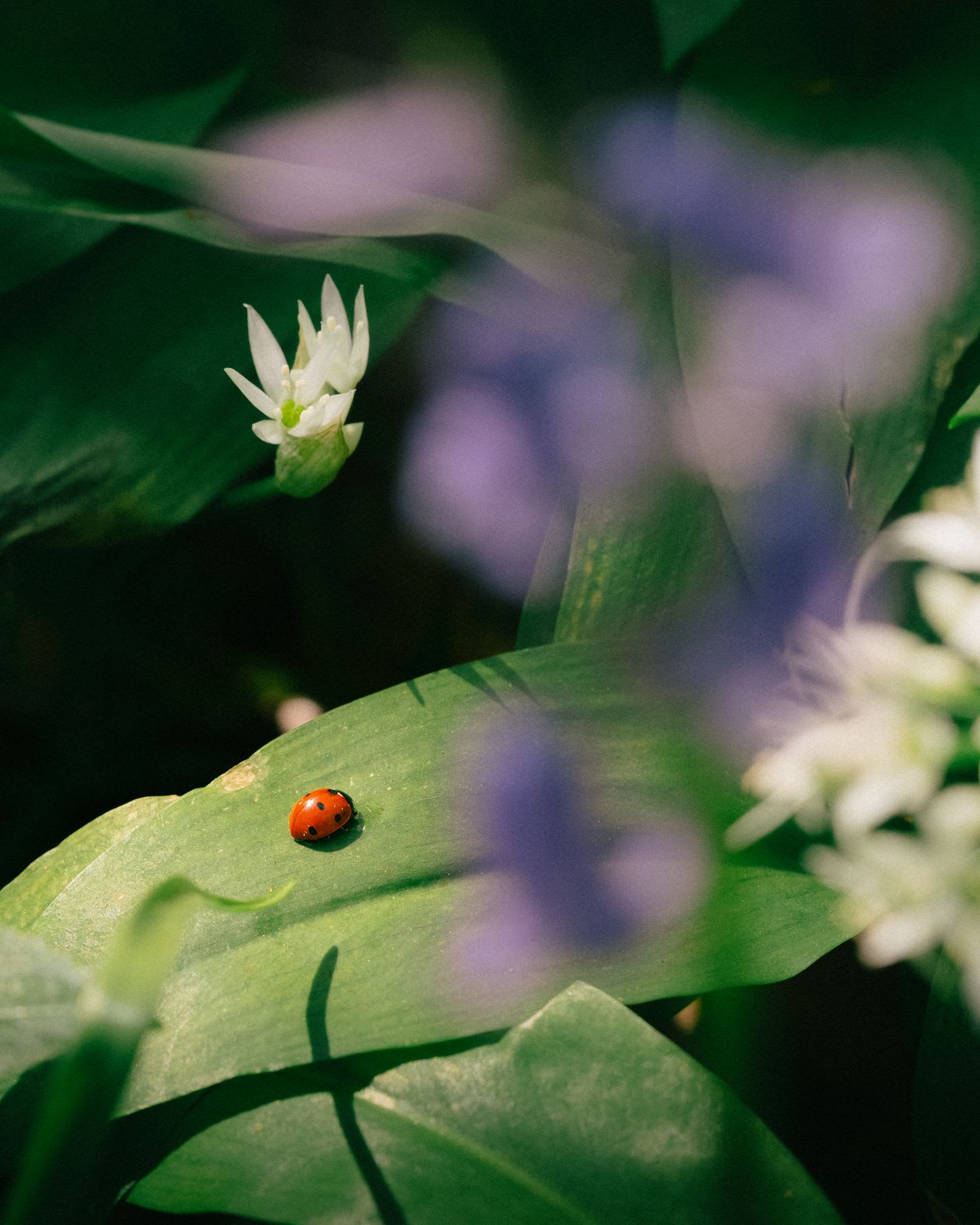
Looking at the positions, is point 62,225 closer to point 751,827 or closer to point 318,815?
point 318,815

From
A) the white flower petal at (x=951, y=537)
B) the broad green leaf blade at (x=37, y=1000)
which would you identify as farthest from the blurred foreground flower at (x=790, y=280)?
the broad green leaf blade at (x=37, y=1000)

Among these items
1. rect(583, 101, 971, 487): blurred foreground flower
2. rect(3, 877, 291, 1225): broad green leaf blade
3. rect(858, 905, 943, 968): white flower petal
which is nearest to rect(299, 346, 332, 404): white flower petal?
rect(583, 101, 971, 487): blurred foreground flower

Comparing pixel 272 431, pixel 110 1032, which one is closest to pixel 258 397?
pixel 272 431

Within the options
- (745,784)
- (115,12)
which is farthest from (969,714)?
(115,12)

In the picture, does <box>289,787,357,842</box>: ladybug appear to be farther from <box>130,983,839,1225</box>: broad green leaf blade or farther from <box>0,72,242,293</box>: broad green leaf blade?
<box>0,72,242,293</box>: broad green leaf blade

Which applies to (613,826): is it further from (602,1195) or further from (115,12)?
(115,12)

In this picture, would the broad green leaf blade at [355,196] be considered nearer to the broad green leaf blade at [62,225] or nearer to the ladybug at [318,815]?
the broad green leaf blade at [62,225]
